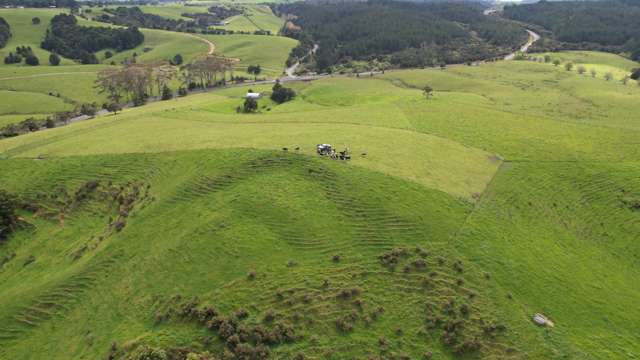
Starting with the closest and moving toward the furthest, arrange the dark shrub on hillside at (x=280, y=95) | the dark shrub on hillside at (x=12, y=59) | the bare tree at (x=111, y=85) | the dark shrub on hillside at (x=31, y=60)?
the dark shrub on hillside at (x=280, y=95)
the bare tree at (x=111, y=85)
the dark shrub on hillside at (x=12, y=59)
the dark shrub on hillside at (x=31, y=60)

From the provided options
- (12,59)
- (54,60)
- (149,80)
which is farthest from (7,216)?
(12,59)

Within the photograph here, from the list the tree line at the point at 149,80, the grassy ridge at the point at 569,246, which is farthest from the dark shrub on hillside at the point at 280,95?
the grassy ridge at the point at 569,246

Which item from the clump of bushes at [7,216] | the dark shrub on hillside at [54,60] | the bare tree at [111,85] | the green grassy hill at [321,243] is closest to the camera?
the green grassy hill at [321,243]

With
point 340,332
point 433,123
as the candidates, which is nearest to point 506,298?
point 340,332

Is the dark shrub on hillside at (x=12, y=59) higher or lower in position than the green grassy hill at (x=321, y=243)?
higher

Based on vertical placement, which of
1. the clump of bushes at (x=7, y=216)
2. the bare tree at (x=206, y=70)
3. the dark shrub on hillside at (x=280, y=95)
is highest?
the bare tree at (x=206, y=70)

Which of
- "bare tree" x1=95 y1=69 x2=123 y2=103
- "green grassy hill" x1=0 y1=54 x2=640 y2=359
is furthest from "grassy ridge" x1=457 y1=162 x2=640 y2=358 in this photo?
"bare tree" x1=95 y1=69 x2=123 y2=103

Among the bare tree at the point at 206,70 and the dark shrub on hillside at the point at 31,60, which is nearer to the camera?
the bare tree at the point at 206,70

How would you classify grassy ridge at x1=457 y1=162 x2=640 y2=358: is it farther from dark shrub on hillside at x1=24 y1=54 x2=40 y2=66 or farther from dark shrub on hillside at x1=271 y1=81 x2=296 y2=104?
dark shrub on hillside at x1=24 y1=54 x2=40 y2=66

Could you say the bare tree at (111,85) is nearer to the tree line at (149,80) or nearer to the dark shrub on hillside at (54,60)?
the tree line at (149,80)
